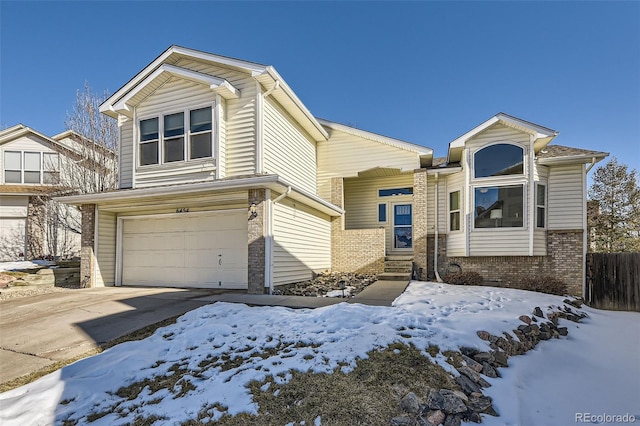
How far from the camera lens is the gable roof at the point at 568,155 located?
34.9ft

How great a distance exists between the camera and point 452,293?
851 cm

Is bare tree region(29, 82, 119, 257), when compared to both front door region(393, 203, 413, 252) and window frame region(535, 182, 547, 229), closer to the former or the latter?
front door region(393, 203, 413, 252)

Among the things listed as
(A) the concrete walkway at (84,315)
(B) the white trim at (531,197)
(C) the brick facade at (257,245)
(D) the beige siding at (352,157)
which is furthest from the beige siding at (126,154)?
(B) the white trim at (531,197)

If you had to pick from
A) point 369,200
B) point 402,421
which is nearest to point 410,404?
point 402,421

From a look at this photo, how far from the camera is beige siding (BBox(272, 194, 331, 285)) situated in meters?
9.32

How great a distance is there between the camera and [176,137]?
10.5m

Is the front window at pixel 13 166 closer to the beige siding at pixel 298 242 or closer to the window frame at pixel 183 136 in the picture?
the window frame at pixel 183 136

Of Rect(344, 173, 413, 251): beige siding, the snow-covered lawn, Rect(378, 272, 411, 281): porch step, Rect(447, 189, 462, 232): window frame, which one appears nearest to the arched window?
Rect(447, 189, 462, 232): window frame

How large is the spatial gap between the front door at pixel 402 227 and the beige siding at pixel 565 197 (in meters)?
4.87

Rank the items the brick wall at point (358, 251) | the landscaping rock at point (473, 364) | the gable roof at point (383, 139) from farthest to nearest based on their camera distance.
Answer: the gable roof at point (383, 139) < the brick wall at point (358, 251) < the landscaping rock at point (473, 364)

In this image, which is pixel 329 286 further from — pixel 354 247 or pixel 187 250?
pixel 187 250

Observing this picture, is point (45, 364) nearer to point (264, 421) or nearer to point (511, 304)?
point (264, 421)

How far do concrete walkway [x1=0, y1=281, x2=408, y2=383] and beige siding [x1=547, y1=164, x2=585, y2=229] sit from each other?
6.16 meters

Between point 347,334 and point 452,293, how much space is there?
4822 mm
